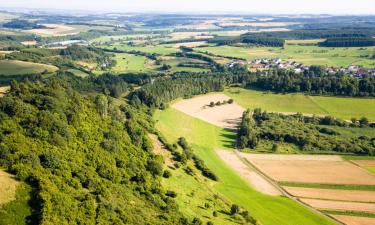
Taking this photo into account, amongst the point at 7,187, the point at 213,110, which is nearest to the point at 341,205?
the point at 7,187

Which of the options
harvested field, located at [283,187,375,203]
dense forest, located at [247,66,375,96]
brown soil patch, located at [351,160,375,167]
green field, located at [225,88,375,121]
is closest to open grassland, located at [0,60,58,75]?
green field, located at [225,88,375,121]

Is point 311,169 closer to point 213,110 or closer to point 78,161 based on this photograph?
point 78,161

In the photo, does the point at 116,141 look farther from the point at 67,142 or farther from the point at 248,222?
the point at 248,222

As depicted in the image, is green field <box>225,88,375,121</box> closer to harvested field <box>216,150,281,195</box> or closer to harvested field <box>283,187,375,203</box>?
harvested field <box>216,150,281,195</box>

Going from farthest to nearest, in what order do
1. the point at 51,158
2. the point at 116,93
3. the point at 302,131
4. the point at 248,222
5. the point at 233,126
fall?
1. the point at 116,93
2. the point at 233,126
3. the point at 302,131
4. the point at 248,222
5. the point at 51,158

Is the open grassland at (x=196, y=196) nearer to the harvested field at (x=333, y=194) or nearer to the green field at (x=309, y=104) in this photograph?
the harvested field at (x=333, y=194)

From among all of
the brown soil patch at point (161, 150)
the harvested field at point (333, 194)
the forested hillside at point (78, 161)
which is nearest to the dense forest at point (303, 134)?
the brown soil patch at point (161, 150)

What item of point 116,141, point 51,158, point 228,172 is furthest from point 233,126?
point 51,158
